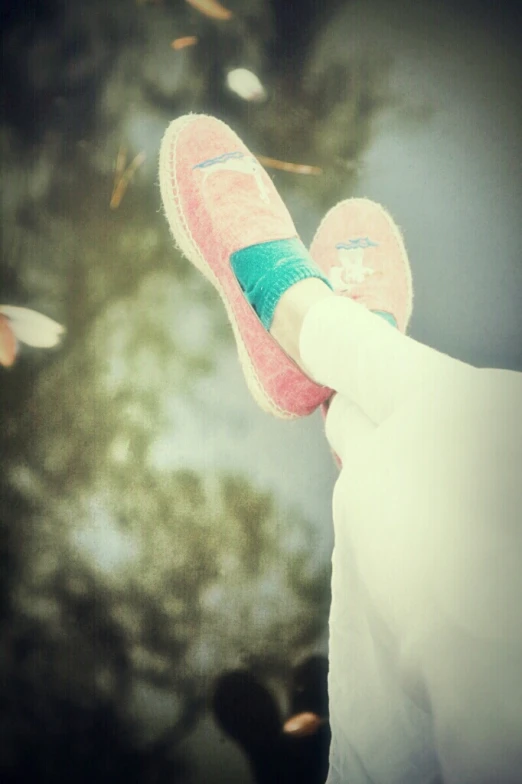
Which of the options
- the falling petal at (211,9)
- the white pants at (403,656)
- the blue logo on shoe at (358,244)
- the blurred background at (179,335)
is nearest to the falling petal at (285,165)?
the blurred background at (179,335)

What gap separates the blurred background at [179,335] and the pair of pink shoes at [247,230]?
3 centimetres

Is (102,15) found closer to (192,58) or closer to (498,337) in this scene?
(192,58)

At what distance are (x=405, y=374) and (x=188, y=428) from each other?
45 cm

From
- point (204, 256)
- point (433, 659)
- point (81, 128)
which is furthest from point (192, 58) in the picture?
point (433, 659)

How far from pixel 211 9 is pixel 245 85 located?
0.13 metres

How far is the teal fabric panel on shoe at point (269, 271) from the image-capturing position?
0.68 m

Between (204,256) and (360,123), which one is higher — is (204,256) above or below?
below

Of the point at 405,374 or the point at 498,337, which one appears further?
the point at 498,337

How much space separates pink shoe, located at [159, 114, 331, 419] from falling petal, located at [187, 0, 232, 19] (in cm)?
17

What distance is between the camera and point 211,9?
84cm

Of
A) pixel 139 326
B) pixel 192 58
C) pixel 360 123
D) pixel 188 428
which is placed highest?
pixel 192 58

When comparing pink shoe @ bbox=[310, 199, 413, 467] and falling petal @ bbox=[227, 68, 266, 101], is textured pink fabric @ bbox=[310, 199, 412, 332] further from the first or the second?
falling petal @ bbox=[227, 68, 266, 101]

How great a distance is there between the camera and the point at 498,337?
2.65 ft

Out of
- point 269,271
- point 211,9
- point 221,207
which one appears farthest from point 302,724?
point 211,9
